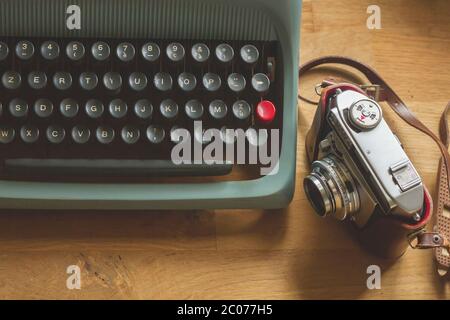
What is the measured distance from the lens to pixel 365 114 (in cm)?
94

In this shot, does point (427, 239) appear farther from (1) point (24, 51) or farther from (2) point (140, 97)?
(1) point (24, 51)

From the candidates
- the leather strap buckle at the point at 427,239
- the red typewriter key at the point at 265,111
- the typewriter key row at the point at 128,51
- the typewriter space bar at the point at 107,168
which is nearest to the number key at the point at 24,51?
the typewriter key row at the point at 128,51

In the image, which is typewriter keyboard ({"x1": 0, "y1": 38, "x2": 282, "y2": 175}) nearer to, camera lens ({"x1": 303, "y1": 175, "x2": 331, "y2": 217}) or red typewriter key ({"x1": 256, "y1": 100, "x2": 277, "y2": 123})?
red typewriter key ({"x1": 256, "y1": 100, "x2": 277, "y2": 123})

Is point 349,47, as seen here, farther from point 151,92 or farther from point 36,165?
point 36,165

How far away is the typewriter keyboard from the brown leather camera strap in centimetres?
12

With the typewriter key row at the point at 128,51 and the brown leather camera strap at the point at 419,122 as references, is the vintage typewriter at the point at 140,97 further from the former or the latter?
the brown leather camera strap at the point at 419,122

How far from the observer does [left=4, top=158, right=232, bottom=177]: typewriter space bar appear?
1019 mm

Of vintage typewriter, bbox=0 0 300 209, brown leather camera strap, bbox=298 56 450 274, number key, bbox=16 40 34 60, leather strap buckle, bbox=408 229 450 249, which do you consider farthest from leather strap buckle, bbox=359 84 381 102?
number key, bbox=16 40 34 60

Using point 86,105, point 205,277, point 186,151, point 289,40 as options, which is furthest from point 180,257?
point 289,40

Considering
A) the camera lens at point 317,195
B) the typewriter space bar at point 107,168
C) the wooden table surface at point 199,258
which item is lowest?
the wooden table surface at point 199,258

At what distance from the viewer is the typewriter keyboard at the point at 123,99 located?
104cm

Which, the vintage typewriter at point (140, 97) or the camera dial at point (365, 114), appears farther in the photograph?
the vintage typewriter at point (140, 97)

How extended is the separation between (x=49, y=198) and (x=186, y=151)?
0.71 feet

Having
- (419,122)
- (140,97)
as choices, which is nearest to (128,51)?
(140,97)
